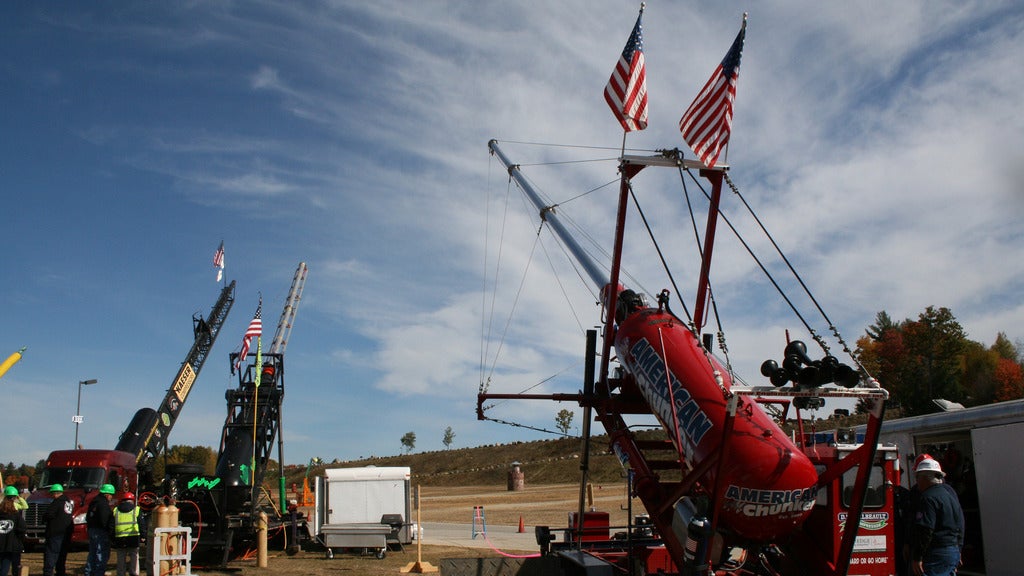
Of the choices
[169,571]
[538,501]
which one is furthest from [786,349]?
[538,501]

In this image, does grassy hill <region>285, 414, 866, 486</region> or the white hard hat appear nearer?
the white hard hat

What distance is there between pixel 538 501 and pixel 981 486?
120 feet

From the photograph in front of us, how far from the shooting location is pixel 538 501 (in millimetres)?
Result: 46906

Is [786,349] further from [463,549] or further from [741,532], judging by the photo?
[463,549]

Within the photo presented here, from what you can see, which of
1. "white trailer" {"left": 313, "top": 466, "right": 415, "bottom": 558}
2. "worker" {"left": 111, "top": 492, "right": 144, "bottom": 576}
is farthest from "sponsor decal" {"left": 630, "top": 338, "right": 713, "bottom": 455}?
"white trailer" {"left": 313, "top": 466, "right": 415, "bottom": 558}

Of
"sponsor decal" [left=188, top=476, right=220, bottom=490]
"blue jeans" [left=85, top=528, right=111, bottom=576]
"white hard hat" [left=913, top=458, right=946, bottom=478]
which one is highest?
"white hard hat" [left=913, top=458, right=946, bottom=478]

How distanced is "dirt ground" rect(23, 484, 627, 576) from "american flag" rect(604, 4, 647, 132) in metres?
6.63

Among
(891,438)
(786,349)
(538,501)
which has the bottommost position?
(538,501)

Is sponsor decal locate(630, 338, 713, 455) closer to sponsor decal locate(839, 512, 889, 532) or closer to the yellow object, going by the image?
sponsor decal locate(839, 512, 889, 532)

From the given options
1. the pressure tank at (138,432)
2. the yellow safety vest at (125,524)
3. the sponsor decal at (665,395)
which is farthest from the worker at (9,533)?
the pressure tank at (138,432)

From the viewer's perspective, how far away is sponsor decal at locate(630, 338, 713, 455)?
8586mm

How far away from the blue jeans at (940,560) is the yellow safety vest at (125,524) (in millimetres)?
13499

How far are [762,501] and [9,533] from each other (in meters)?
11.8

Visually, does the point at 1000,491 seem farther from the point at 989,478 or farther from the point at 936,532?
the point at 936,532
